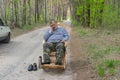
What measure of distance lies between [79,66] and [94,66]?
72 cm

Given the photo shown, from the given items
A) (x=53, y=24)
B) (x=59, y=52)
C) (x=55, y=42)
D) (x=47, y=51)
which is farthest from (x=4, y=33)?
(x=59, y=52)

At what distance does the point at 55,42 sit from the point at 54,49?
0.87ft

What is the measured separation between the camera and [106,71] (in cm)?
910

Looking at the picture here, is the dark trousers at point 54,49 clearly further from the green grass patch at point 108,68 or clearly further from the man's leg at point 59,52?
the green grass patch at point 108,68

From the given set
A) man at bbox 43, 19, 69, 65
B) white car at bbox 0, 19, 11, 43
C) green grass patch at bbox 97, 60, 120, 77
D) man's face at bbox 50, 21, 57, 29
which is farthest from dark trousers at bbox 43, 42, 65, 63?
white car at bbox 0, 19, 11, 43

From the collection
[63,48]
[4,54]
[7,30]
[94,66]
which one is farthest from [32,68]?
[7,30]

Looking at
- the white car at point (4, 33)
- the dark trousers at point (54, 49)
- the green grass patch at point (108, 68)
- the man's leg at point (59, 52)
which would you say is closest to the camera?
the green grass patch at point (108, 68)

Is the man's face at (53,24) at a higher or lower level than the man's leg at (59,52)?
higher

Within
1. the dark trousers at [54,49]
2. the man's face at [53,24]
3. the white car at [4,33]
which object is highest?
the man's face at [53,24]

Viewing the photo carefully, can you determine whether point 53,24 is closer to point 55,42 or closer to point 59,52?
point 55,42

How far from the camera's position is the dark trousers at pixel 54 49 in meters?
9.87

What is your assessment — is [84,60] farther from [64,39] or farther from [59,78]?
[59,78]

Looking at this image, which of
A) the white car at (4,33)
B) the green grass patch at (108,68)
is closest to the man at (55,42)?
the green grass patch at (108,68)

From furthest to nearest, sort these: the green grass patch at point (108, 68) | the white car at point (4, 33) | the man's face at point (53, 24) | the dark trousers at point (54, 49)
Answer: the white car at point (4, 33), the man's face at point (53, 24), the dark trousers at point (54, 49), the green grass patch at point (108, 68)
